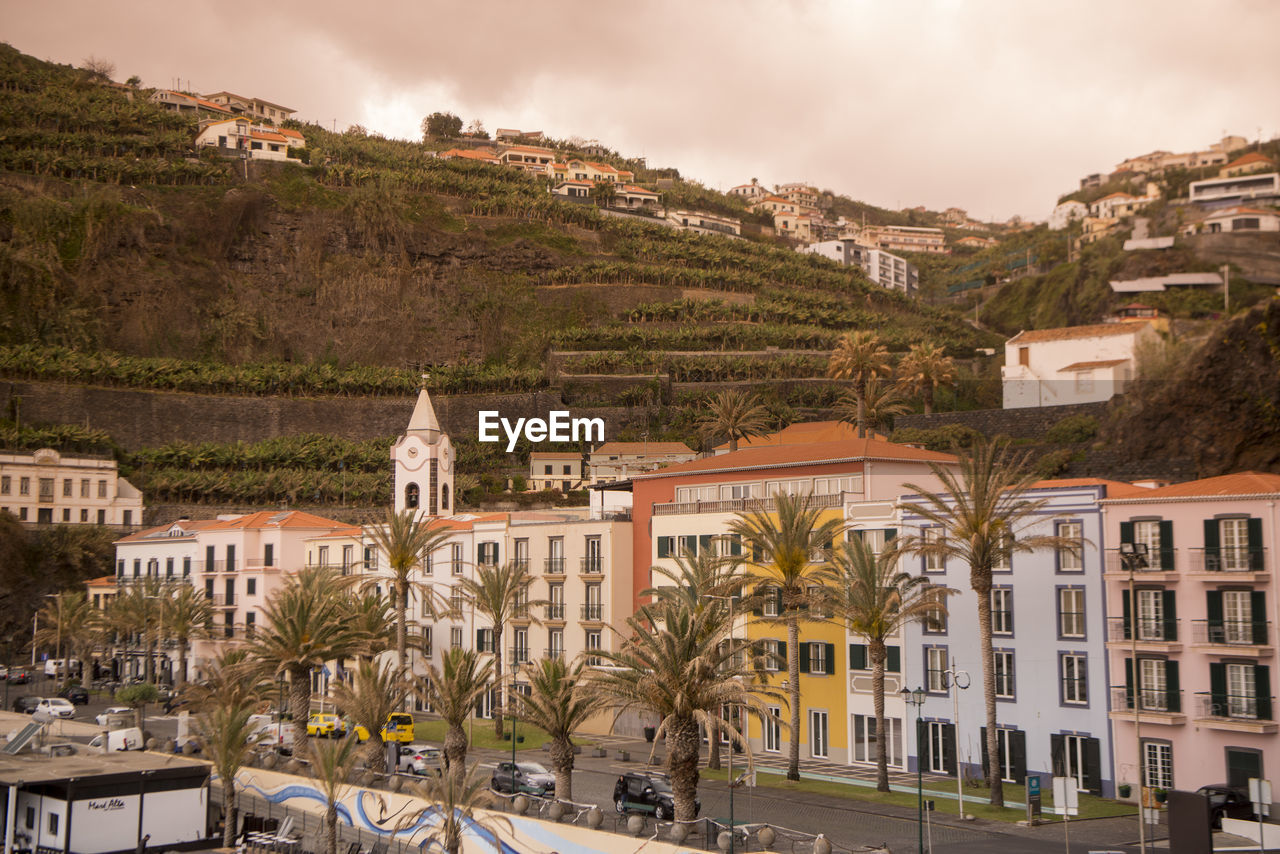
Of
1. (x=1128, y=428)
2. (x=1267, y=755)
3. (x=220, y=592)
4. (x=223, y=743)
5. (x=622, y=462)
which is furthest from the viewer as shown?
(x=622, y=462)

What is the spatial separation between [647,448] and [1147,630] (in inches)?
2540

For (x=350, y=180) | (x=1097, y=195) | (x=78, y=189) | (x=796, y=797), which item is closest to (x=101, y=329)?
(x=78, y=189)

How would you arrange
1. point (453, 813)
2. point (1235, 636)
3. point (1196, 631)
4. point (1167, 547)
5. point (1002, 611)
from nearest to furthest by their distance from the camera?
1. point (453, 813)
2. point (1235, 636)
3. point (1196, 631)
4. point (1167, 547)
5. point (1002, 611)

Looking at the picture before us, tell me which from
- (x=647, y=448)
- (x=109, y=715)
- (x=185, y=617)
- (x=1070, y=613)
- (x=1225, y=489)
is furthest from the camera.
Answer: (x=647, y=448)

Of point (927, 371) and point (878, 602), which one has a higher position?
point (927, 371)

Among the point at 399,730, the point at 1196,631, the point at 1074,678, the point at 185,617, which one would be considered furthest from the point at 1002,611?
the point at 185,617

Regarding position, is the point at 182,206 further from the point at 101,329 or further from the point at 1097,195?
the point at 1097,195

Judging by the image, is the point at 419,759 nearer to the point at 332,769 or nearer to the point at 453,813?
the point at 332,769

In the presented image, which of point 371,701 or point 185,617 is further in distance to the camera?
point 185,617

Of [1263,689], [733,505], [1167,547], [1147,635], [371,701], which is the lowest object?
[371,701]

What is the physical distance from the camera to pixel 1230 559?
117 feet

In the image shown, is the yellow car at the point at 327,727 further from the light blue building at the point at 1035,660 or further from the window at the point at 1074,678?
the window at the point at 1074,678

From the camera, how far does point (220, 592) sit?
7119cm

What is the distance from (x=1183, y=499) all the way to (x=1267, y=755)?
24.5 ft
